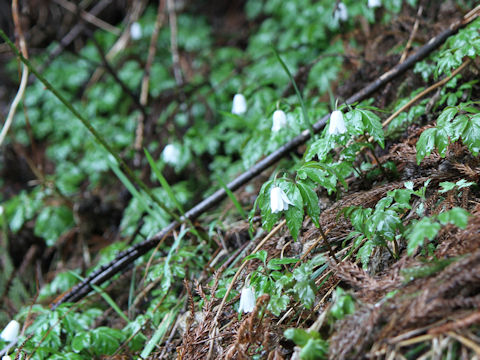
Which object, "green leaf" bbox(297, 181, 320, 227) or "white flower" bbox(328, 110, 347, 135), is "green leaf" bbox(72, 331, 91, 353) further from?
"white flower" bbox(328, 110, 347, 135)

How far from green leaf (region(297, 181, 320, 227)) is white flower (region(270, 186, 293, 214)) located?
0.07 meters

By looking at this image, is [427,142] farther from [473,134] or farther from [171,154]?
[171,154]

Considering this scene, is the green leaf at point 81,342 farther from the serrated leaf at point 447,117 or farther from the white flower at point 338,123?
the serrated leaf at point 447,117

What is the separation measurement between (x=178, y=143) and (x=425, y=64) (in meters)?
1.75

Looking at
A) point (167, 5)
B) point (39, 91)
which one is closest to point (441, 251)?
point (167, 5)

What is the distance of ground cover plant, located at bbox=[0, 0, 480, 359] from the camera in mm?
1171

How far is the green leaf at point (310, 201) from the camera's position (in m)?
1.32

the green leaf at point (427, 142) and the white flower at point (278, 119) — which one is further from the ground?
the white flower at point (278, 119)

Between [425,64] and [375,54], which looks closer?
[425,64]

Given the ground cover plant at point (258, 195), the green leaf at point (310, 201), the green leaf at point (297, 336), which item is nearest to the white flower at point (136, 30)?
the ground cover plant at point (258, 195)

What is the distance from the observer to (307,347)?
1.07 metres

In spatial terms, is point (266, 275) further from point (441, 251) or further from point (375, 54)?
point (375, 54)

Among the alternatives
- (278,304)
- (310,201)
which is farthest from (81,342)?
(310,201)

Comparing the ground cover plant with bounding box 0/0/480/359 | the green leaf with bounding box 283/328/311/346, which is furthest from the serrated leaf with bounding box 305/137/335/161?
the green leaf with bounding box 283/328/311/346
